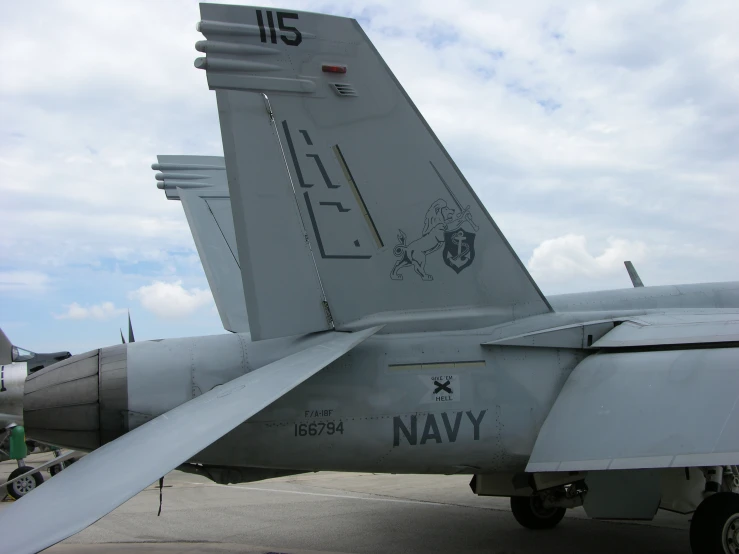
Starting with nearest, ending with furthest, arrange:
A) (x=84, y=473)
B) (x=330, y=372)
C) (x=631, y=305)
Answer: (x=84, y=473)
(x=330, y=372)
(x=631, y=305)

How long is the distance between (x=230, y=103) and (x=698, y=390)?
3.78 metres

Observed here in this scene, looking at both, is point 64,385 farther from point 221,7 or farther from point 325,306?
point 221,7

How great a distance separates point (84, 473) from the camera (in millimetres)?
3100

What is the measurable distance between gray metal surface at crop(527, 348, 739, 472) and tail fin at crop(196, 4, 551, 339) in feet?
2.96

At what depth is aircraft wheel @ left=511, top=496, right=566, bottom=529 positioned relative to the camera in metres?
6.89

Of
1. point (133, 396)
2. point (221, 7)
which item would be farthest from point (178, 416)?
point (221, 7)

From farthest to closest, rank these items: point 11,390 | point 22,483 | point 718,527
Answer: point 22,483 → point 11,390 → point 718,527

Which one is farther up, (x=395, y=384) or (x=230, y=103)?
(x=230, y=103)

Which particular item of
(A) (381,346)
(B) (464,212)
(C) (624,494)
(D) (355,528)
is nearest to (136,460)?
(A) (381,346)

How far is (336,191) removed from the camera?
488 cm

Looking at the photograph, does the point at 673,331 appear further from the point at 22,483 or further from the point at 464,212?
the point at 22,483

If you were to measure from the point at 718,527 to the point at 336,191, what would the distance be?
358cm

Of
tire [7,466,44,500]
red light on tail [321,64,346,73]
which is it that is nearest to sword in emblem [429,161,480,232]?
red light on tail [321,64,346,73]

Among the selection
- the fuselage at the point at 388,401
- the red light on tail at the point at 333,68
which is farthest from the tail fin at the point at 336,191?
the fuselage at the point at 388,401
